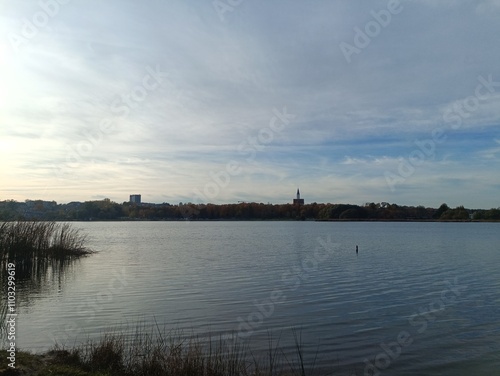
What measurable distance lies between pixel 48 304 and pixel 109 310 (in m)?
3.23

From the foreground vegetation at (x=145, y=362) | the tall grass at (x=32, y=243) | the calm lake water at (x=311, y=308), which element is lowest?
the calm lake water at (x=311, y=308)

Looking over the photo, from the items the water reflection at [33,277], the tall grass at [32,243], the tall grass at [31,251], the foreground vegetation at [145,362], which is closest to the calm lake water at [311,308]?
the water reflection at [33,277]

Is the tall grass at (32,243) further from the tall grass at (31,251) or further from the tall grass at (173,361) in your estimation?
the tall grass at (173,361)

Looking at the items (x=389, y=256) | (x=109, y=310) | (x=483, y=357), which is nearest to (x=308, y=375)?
(x=483, y=357)

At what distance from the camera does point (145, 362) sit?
9250mm

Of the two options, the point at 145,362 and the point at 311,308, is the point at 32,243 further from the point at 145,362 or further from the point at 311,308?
the point at 145,362

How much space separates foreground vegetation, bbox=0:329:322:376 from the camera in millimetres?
8812

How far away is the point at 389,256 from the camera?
3822 centimetres

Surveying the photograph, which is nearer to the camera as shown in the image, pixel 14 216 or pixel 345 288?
pixel 345 288

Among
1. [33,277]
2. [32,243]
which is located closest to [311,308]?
[33,277]

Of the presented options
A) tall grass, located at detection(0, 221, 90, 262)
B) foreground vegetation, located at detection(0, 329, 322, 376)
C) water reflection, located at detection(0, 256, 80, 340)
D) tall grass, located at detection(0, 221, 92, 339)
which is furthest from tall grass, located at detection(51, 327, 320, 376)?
tall grass, located at detection(0, 221, 90, 262)

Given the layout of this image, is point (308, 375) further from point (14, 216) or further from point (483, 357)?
point (14, 216)

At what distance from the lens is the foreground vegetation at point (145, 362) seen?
881cm

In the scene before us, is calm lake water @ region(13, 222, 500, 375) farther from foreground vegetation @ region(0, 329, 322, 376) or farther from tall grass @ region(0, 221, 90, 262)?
tall grass @ region(0, 221, 90, 262)
